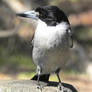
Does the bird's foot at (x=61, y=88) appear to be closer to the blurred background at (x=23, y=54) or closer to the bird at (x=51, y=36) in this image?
the bird at (x=51, y=36)

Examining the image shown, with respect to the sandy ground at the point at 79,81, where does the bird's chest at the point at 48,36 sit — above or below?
above

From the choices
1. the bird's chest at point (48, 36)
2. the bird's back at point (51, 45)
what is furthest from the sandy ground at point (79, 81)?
the bird's chest at point (48, 36)

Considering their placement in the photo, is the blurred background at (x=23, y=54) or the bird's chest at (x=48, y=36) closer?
the bird's chest at (x=48, y=36)

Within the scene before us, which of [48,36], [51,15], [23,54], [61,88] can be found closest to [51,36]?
[48,36]

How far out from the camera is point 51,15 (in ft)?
15.6

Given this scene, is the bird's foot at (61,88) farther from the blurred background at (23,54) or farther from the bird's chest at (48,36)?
the blurred background at (23,54)

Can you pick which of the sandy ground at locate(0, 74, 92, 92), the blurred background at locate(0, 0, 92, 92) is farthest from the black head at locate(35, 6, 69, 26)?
the sandy ground at locate(0, 74, 92, 92)

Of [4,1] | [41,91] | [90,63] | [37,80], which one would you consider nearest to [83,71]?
[90,63]

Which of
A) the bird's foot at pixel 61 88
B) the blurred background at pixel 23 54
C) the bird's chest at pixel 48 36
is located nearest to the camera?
the bird's foot at pixel 61 88

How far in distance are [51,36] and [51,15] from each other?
26 cm

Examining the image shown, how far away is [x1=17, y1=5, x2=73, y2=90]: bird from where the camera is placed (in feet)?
15.5

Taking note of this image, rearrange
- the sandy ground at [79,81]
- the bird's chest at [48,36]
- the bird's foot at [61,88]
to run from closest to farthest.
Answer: the bird's foot at [61,88]
the bird's chest at [48,36]
the sandy ground at [79,81]

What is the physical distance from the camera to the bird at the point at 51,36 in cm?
473

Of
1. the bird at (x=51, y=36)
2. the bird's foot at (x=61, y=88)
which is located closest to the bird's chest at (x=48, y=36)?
the bird at (x=51, y=36)
